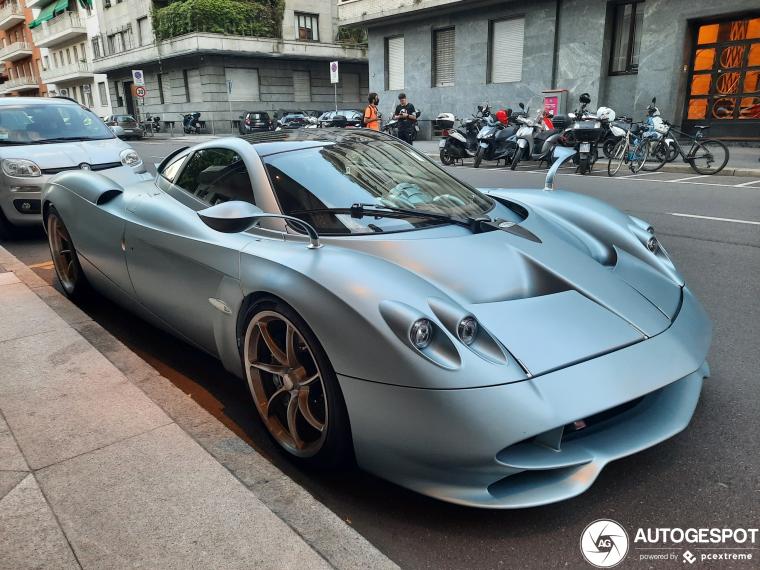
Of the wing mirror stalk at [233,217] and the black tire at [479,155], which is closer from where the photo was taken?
the wing mirror stalk at [233,217]

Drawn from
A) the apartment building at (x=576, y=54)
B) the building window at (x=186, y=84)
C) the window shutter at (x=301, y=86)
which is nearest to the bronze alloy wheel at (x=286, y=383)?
the apartment building at (x=576, y=54)

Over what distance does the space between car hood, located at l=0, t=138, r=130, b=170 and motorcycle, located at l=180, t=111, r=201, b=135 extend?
102 ft

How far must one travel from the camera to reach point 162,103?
40.1 m

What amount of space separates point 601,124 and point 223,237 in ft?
36.6

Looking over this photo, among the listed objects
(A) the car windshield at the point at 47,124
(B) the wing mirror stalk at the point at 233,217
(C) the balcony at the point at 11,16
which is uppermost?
(C) the balcony at the point at 11,16

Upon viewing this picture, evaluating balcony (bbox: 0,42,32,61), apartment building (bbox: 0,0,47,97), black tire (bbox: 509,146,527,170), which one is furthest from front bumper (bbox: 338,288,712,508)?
balcony (bbox: 0,42,32,61)

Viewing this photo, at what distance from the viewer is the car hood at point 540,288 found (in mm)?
2111

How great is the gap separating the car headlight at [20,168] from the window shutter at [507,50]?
17.1m

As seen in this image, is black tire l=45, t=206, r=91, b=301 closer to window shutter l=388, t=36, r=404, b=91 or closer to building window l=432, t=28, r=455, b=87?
building window l=432, t=28, r=455, b=87

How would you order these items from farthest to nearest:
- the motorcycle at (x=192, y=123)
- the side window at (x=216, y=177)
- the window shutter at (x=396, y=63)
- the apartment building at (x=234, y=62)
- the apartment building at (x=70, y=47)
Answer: the apartment building at (x=70, y=47), the motorcycle at (x=192, y=123), the apartment building at (x=234, y=62), the window shutter at (x=396, y=63), the side window at (x=216, y=177)

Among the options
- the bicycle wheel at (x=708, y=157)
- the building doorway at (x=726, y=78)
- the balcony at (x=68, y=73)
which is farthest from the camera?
the balcony at (x=68, y=73)

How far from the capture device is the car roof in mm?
3117

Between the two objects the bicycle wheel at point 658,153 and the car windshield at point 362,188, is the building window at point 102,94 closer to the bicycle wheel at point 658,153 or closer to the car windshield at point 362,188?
the bicycle wheel at point 658,153

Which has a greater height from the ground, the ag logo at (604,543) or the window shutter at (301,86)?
the window shutter at (301,86)
